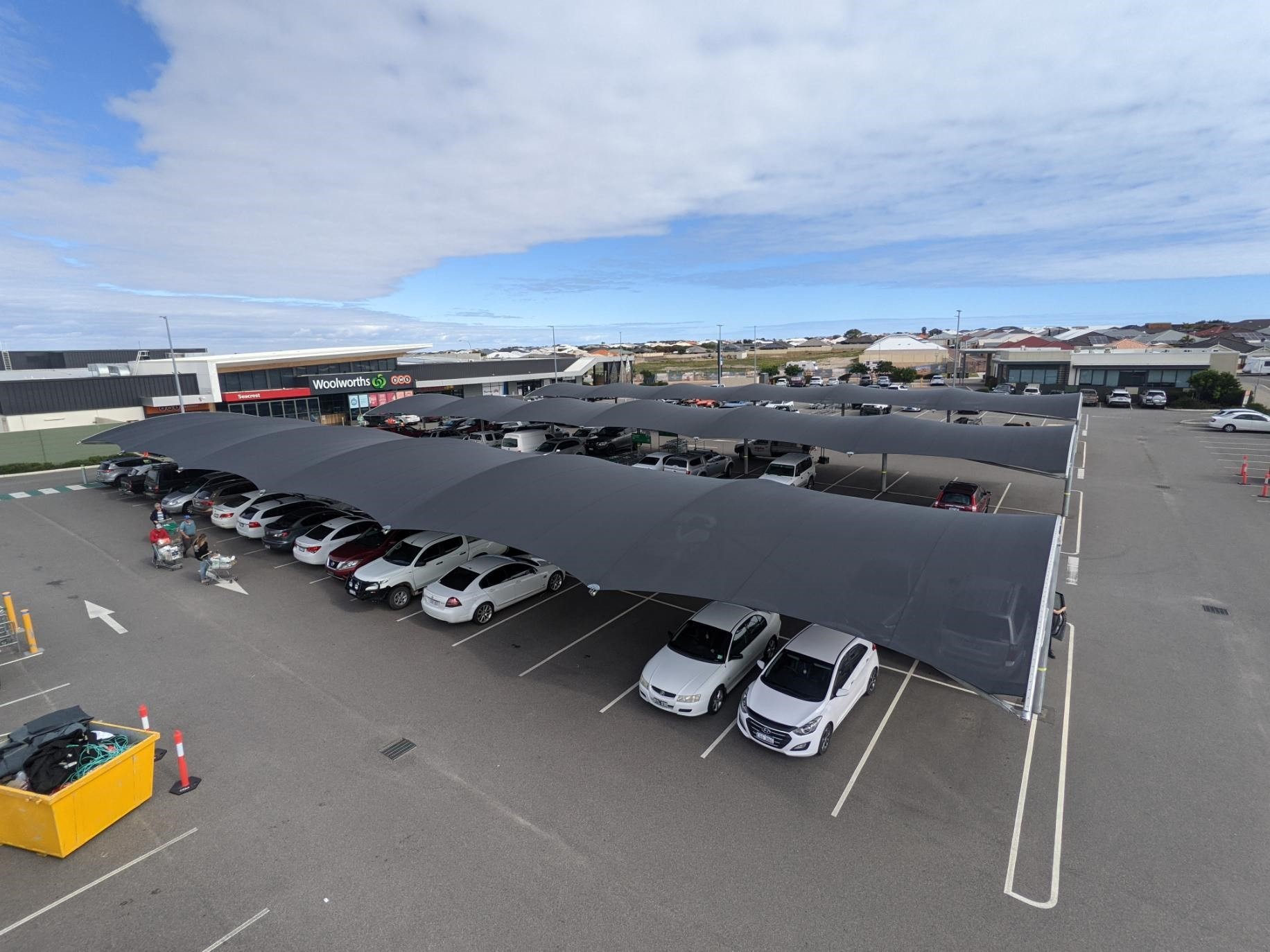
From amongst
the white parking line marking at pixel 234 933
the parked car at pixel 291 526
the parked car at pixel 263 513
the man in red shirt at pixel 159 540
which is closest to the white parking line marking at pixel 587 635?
the white parking line marking at pixel 234 933

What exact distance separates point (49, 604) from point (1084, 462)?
4246cm

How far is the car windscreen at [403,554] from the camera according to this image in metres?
16.2

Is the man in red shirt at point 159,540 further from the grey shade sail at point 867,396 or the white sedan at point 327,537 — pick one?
the grey shade sail at point 867,396

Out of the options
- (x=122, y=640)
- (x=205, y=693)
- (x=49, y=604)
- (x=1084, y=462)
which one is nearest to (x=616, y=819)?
(x=205, y=693)

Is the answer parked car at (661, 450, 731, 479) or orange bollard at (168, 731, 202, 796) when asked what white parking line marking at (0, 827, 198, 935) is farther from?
parked car at (661, 450, 731, 479)

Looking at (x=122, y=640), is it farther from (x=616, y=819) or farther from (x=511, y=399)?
(x=511, y=399)

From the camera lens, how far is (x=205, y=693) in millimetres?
11898

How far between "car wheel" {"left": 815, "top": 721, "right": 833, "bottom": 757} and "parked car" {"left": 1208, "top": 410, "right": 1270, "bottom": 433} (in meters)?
47.8

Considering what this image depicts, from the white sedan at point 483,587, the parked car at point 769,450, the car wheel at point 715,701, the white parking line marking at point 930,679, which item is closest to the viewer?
the car wheel at point 715,701

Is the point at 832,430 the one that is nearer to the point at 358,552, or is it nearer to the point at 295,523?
the point at 358,552

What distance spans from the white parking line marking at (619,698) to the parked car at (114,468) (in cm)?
3091

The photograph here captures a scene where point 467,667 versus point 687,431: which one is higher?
point 687,431

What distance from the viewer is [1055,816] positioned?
8.61m

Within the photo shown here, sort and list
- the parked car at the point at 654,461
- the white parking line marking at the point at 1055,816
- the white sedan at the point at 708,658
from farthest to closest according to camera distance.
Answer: the parked car at the point at 654,461, the white sedan at the point at 708,658, the white parking line marking at the point at 1055,816
